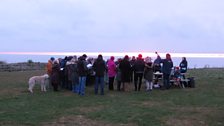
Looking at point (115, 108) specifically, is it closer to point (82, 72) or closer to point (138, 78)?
point (82, 72)

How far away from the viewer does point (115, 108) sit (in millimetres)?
13969

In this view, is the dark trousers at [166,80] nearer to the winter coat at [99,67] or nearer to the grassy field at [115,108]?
the grassy field at [115,108]

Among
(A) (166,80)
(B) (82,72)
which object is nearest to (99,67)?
(B) (82,72)

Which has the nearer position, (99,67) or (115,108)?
(115,108)

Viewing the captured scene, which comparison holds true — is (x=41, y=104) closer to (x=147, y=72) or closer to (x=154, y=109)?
(x=154, y=109)

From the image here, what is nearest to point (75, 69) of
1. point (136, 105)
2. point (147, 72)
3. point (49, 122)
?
point (147, 72)

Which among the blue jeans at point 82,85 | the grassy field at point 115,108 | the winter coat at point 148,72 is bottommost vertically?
the grassy field at point 115,108

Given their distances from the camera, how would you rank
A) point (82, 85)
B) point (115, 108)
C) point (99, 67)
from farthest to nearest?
point (99, 67) < point (82, 85) < point (115, 108)

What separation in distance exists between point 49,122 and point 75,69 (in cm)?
709

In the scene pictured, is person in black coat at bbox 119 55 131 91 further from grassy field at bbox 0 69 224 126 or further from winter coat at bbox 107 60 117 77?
grassy field at bbox 0 69 224 126

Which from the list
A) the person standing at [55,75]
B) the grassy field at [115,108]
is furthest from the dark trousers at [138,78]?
the person standing at [55,75]

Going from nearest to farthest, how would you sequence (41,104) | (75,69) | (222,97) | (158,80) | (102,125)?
(102,125)
(41,104)
(222,97)
(75,69)
(158,80)

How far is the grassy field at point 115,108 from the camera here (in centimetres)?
Result: 1174

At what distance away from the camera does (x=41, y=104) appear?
14805mm
